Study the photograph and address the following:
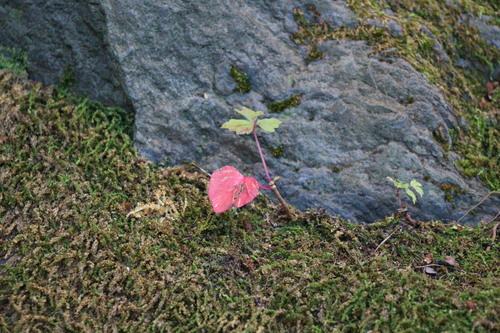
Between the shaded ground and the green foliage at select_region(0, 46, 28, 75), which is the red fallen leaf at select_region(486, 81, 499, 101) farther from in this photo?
the green foliage at select_region(0, 46, 28, 75)

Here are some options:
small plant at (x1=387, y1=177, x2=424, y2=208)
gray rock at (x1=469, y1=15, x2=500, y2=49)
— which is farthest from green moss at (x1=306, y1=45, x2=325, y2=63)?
gray rock at (x1=469, y1=15, x2=500, y2=49)

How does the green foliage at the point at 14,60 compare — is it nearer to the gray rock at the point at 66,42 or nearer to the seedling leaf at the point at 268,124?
the gray rock at the point at 66,42

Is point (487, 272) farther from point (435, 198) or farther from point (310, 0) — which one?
point (310, 0)

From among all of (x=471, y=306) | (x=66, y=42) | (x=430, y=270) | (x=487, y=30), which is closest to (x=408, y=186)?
(x=430, y=270)

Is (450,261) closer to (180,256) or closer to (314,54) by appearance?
(180,256)

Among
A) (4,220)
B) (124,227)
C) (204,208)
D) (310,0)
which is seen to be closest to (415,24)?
(310,0)
